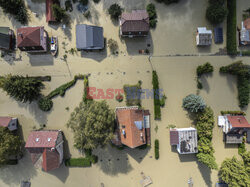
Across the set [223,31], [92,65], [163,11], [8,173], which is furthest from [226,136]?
[8,173]

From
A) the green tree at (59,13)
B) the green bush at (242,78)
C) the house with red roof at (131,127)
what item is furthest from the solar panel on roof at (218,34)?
the green tree at (59,13)

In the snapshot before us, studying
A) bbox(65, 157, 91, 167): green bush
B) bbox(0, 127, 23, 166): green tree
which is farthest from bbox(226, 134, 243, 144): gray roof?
bbox(0, 127, 23, 166): green tree

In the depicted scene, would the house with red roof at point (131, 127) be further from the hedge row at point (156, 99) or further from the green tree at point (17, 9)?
the green tree at point (17, 9)

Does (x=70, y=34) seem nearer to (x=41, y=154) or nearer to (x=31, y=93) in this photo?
(x=31, y=93)

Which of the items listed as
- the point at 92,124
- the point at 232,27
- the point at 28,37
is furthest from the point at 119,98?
the point at 232,27

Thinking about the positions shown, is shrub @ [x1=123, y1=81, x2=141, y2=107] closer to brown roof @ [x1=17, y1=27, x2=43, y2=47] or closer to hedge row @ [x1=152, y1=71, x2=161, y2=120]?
hedge row @ [x1=152, y1=71, x2=161, y2=120]

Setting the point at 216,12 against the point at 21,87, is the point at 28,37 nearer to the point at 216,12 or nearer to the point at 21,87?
the point at 21,87
